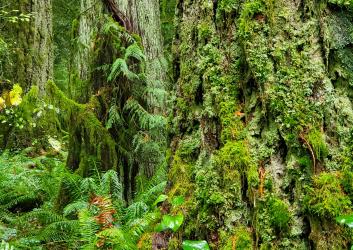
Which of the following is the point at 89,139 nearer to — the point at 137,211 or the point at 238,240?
the point at 137,211

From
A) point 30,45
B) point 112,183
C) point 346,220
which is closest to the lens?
point 346,220

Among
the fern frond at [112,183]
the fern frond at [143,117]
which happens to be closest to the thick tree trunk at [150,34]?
the fern frond at [143,117]

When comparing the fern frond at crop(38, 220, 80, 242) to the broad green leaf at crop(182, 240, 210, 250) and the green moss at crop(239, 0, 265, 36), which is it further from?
the green moss at crop(239, 0, 265, 36)

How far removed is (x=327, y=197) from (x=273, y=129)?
1.06ft

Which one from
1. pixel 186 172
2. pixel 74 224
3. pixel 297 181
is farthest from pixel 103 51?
pixel 297 181

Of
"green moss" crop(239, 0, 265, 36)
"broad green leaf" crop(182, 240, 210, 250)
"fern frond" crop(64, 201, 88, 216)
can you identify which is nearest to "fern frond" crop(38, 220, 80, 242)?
"fern frond" crop(64, 201, 88, 216)

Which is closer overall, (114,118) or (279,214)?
(279,214)

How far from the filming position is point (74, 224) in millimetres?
3197

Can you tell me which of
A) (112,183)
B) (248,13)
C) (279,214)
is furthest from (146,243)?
(112,183)

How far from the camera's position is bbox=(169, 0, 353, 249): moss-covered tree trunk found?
1.53m

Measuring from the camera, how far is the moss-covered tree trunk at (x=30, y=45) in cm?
669

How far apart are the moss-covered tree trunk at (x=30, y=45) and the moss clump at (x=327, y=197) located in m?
6.00

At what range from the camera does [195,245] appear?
162 centimetres

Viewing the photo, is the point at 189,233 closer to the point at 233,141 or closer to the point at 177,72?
the point at 233,141
